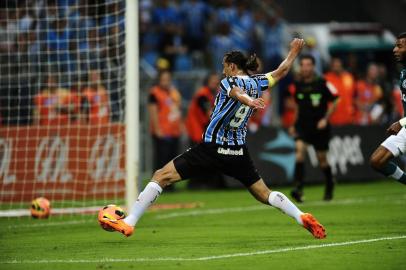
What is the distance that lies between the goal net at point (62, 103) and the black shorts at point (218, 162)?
4.77 metres

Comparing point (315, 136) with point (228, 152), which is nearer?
point (228, 152)

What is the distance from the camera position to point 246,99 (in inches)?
382

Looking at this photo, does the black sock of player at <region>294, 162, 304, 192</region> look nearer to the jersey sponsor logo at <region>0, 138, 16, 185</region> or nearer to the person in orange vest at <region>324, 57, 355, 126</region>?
the jersey sponsor logo at <region>0, 138, 16, 185</region>

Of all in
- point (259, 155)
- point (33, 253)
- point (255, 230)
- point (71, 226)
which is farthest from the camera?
point (259, 155)

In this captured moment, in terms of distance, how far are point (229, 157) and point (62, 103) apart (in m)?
6.71

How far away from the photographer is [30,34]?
1569cm

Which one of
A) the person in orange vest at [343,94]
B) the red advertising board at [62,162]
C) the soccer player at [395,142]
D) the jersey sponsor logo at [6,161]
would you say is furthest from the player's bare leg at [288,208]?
the person in orange vest at [343,94]

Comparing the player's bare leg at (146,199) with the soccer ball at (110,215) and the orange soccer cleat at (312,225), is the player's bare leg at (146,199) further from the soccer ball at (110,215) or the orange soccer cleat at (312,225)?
the orange soccer cleat at (312,225)

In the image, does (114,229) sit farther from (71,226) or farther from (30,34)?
(30,34)

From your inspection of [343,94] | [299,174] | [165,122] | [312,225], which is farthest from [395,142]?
[343,94]

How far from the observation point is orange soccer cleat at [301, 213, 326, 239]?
10.5 m

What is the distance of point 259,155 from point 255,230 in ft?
28.6

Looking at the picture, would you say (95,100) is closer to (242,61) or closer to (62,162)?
(62,162)

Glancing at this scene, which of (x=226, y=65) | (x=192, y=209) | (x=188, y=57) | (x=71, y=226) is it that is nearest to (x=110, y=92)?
(x=192, y=209)
